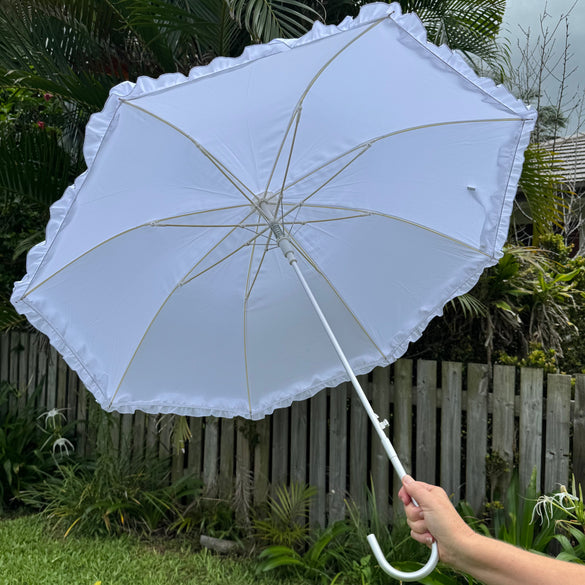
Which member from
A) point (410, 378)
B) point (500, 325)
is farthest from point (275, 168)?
point (500, 325)

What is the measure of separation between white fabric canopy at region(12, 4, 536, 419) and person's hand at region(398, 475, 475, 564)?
1155 millimetres

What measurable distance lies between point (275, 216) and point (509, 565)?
1.49 metres

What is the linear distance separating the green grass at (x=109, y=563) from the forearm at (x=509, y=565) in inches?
101

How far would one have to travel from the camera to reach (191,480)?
4.60m

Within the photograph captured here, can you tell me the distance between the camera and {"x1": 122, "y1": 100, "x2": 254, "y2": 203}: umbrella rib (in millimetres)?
1958

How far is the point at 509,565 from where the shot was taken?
1257mm

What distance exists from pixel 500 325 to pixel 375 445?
4.63 feet

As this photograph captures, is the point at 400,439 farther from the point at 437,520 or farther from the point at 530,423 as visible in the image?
the point at 437,520

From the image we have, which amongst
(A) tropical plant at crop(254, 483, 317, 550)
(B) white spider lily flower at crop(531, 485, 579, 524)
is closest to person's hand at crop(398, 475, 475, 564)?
(B) white spider lily flower at crop(531, 485, 579, 524)

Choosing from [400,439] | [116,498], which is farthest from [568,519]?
[116,498]

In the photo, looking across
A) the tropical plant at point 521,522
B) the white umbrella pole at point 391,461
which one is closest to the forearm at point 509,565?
the white umbrella pole at point 391,461

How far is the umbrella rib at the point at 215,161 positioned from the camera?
196 centimetres

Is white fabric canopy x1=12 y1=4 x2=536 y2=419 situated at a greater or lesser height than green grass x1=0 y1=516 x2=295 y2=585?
greater

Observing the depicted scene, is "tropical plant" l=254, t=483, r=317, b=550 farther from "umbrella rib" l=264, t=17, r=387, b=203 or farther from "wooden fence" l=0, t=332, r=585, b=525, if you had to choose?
"umbrella rib" l=264, t=17, r=387, b=203
